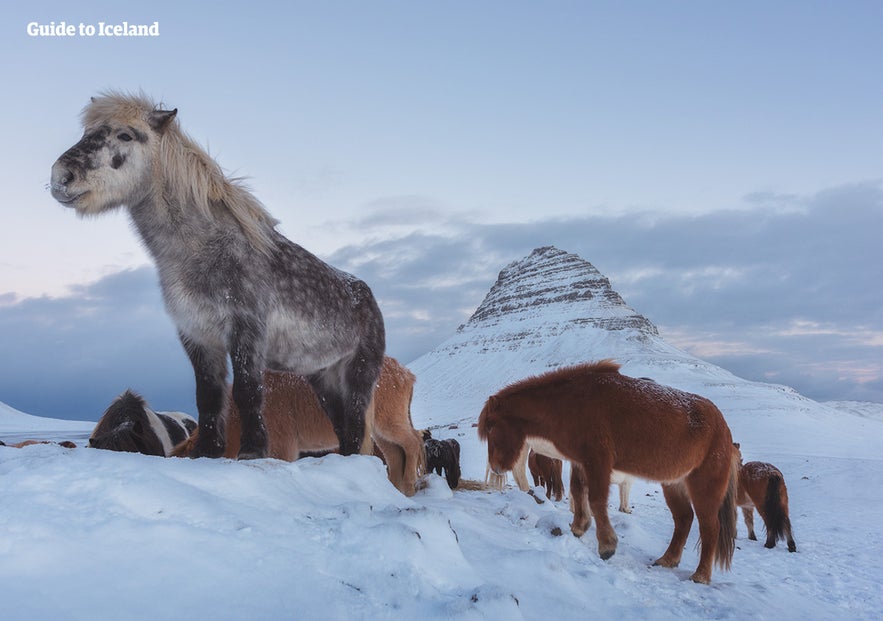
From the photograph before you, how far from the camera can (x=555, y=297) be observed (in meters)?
148

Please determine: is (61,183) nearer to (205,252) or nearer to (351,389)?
(205,252)

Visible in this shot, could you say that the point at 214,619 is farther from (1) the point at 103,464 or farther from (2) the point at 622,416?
(2) the point at 622,416

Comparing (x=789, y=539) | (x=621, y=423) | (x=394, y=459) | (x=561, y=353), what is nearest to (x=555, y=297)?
(x=561, y=353)

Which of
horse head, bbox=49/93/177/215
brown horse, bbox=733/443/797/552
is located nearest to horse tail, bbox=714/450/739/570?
brown horse, bbox=733/443/797/552

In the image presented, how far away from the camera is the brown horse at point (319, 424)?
6164 mm

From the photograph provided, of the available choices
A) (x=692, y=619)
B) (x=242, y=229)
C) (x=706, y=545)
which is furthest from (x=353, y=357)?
(x=706, y=545)

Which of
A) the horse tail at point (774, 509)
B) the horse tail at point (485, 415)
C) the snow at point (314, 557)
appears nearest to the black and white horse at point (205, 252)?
the snow at point (314, 557)

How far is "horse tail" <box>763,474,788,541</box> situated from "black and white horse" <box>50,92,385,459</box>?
8.35 m

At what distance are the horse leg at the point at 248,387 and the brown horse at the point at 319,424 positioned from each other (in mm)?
1878

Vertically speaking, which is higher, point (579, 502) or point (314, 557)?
point (314, 557)

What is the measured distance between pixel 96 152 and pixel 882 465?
23.7 meters

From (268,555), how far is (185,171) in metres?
2.74

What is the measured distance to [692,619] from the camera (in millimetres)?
3807

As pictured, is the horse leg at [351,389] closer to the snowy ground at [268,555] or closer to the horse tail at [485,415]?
the snowy ground at [268,555]
